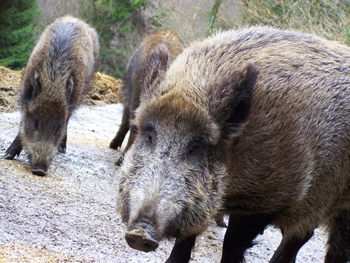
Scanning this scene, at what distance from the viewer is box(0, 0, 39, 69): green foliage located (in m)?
12.1

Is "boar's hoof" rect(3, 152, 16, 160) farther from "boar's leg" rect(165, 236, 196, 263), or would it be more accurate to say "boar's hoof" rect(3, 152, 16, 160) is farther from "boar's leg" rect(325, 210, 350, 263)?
"boar's leg" rect(325, 210, 350, 263)

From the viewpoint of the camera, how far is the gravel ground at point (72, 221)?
11.2 ft

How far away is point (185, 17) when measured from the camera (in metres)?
16.5

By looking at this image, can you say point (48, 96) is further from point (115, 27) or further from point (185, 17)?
point (115, 27)

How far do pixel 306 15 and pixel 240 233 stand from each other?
29.1ft

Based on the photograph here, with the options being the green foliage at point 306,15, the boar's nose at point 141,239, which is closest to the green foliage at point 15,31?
the green foliage at point 306,15

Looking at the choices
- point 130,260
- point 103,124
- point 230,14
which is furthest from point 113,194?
point 230,14

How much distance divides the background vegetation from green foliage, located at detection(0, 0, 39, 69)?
122 cm

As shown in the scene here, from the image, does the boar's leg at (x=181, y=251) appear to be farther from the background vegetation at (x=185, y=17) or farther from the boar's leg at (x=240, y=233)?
the background vegetation at (x=185, y=17)

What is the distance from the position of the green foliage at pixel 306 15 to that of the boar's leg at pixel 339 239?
441 cm

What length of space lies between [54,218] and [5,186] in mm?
716

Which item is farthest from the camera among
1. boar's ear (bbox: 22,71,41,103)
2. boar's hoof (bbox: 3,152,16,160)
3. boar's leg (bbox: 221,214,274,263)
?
boar's ear (bbox: 22,71,41,103)

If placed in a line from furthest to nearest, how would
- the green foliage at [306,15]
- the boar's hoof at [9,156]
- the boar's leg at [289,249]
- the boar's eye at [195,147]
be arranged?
the green foliage at [306,15] → the boar's hoof at [9,156] → the boar's leg at [289,249] → the boar's eye at [195,147]

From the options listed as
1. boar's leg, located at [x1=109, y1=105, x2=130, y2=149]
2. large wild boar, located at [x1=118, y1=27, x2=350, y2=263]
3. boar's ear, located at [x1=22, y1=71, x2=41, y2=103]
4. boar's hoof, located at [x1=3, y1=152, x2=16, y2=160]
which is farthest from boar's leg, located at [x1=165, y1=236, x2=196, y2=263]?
boar's leg, located at [x1=109, y1=105, x2=130, y2=149]
